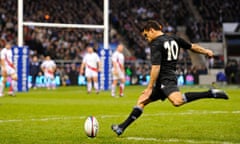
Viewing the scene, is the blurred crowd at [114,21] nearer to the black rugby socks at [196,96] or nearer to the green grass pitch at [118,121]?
the green grass pitch at [118,121]

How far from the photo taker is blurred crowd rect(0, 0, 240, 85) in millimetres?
48188

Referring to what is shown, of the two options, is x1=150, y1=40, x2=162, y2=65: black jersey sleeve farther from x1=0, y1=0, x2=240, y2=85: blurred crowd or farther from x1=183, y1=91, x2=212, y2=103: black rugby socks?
x1=0, y1=0, x2=240, y2=85: blurred crowd

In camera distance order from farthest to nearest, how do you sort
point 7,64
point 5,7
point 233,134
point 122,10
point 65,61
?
1. point 122,10
2. point 5,7
3. point 65,61
4. point 7,64
5. point 233,134

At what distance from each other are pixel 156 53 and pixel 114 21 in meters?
42.1

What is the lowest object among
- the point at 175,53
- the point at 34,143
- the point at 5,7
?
the point at 34,143

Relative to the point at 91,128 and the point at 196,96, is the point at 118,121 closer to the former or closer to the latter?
the point at 91,128

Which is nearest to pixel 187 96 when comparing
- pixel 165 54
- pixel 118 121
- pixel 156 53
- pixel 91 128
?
pixel 165 54

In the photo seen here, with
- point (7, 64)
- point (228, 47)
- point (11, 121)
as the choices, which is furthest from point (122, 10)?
point (11, 121)

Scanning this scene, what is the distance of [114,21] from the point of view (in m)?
54.6

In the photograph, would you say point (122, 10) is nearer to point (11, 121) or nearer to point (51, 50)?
point (51, 50)

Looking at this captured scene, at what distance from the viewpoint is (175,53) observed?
1299cm

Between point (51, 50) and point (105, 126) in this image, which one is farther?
point (51, 50)

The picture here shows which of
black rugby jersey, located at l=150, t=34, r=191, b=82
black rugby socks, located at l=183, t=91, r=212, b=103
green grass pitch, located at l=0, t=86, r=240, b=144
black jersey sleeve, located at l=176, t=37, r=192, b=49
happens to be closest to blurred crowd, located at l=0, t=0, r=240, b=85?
green grass pitch, located at l=0, t=86, r=240, b=144

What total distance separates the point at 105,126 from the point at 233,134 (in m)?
3.32
